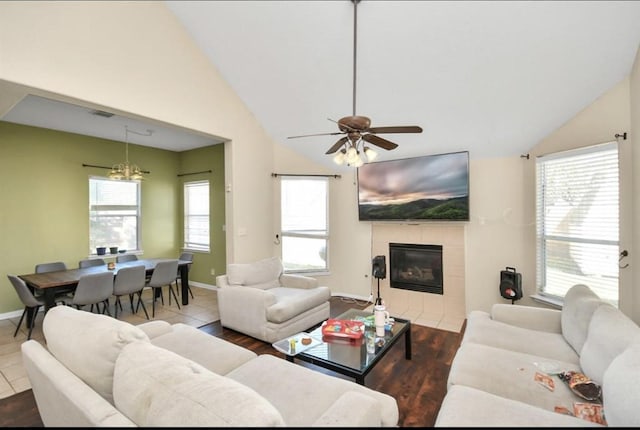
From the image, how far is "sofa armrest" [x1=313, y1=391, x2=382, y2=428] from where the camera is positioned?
1.08 m

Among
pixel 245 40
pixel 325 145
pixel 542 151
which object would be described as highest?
pixel 245 40

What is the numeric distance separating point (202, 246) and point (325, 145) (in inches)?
127

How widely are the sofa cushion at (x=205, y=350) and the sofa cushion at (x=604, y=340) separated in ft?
6.67

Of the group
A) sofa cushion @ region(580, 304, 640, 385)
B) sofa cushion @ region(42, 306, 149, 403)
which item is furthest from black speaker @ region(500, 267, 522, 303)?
sofa cushion @ region(42, 306, 149, 403)

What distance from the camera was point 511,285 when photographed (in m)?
3.39

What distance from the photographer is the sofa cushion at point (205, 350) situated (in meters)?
1.86

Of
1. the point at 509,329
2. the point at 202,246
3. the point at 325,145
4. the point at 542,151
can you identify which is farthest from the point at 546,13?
the point at 202,246

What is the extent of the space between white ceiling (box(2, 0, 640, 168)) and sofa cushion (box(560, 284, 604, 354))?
1861 mm

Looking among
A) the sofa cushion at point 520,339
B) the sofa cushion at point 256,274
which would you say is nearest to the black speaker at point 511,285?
the sofa cushion at point 520,339

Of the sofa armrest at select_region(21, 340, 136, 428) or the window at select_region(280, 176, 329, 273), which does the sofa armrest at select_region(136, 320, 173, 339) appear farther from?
the window at select_region(280, 176, 329, 273)

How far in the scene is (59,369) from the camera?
Answer: 127 cm

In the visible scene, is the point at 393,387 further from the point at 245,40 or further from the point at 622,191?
the point at 245,40

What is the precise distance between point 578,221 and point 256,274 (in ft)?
11.9

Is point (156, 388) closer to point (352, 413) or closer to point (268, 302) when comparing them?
point (352, 413)
